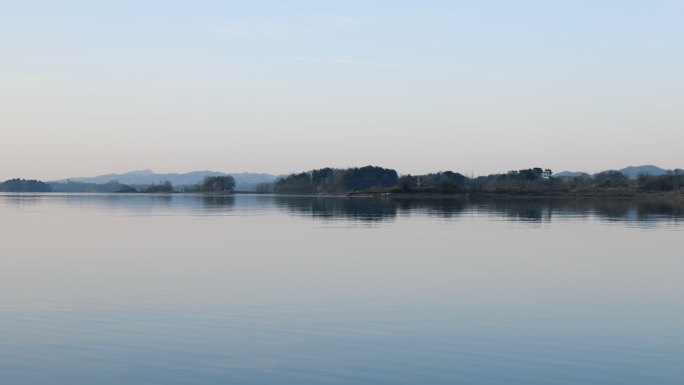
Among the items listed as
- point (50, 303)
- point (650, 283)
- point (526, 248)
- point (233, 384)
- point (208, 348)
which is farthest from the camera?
point (526, 248)

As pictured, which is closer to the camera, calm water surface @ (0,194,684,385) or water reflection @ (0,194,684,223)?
calm water surface @ (0,194,684,385)

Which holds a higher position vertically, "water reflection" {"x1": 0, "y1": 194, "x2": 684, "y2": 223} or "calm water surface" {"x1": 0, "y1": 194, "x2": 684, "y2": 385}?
"water reflection" {"x1": 0, "y1": 194, "x2": 684, "y2": 223}

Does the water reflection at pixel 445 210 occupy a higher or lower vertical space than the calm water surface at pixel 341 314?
higher

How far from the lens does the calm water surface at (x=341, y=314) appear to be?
54.6ft

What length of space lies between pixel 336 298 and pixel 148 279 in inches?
329

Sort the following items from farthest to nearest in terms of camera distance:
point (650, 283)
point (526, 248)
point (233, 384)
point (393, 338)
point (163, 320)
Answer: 1. point (526, 248)
2. point (650, 283)
3. point (163, 320)
4. point (393, 338)
5. point (233, 384)

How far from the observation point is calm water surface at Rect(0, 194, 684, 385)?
16641 mm

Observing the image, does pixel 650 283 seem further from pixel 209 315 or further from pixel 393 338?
pixel 209 315

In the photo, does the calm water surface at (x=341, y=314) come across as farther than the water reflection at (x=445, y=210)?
No

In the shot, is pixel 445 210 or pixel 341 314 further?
pixel 445 210

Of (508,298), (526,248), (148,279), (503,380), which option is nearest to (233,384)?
(503,380)

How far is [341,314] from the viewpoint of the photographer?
23.1 meters

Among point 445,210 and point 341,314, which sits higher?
point 445,210

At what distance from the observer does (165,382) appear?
15570 millimetres
